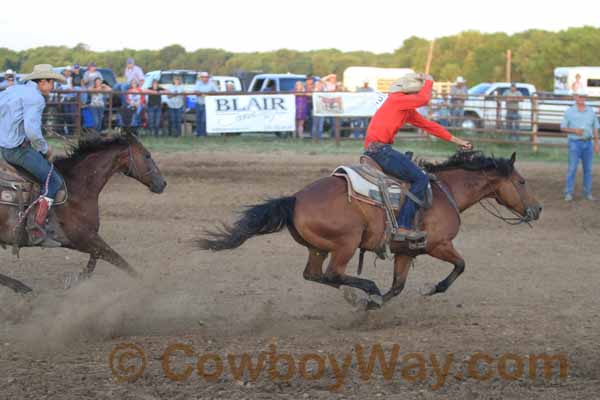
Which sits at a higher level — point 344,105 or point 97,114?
point 344,105

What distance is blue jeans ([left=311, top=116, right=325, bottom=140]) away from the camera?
20.1 metres

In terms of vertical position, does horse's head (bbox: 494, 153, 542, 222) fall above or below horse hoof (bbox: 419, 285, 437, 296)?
above

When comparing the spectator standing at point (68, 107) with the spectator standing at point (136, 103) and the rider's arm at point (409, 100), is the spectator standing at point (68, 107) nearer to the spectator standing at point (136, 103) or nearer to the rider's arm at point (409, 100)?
the spectator standing at point (136, 103)

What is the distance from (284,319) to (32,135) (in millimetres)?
2680

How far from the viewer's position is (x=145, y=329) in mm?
6574

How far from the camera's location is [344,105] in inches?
787

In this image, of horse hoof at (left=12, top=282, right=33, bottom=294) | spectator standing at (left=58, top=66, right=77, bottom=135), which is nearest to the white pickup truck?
spectator standing at (left=58, top=66, right=77, bottom=135)

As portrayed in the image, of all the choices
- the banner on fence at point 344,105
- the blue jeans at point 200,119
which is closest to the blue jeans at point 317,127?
the banner on fence at point 344,105

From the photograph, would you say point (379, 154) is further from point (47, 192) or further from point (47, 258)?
point (47, 258)

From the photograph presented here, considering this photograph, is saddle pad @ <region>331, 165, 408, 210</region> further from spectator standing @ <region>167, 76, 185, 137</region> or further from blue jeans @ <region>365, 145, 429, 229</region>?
spectator standing @ <region>167, 76, 185, 137</region>

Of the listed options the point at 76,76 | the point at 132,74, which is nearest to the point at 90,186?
the point at 76,76

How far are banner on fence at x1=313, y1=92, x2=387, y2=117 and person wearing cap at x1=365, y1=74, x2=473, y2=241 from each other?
41.1ft

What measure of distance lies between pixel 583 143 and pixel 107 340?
9639 millimetres

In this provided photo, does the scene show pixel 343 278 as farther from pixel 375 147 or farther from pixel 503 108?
pixel 503 108
